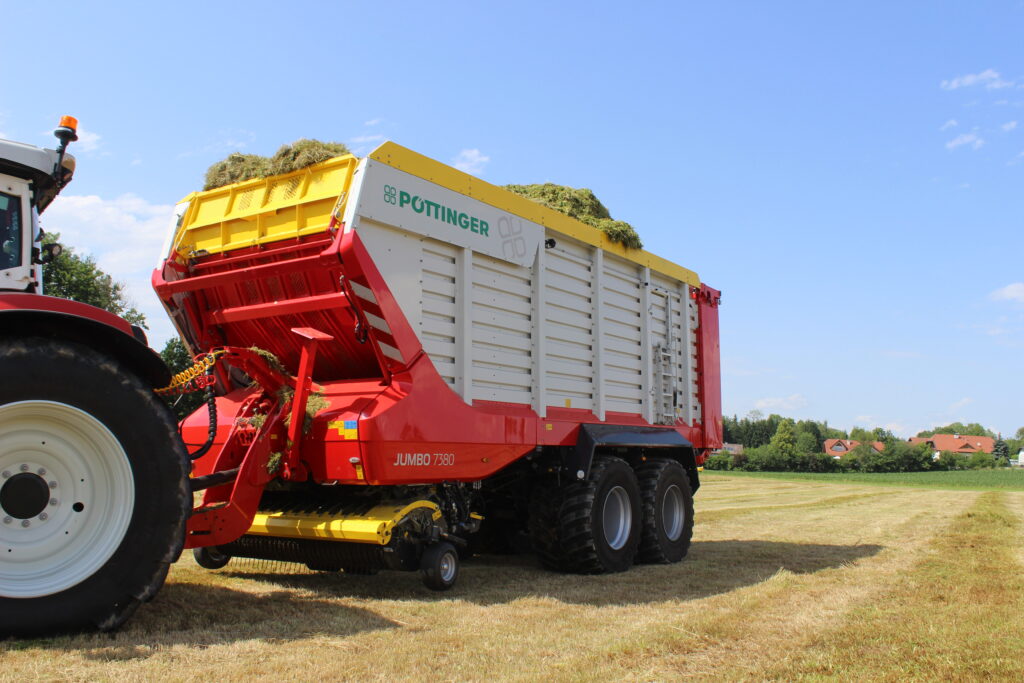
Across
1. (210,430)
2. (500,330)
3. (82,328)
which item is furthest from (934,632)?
(82,328)

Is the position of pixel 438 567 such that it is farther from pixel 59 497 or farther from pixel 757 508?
pixel 757 508

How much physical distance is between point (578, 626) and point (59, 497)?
119 inches

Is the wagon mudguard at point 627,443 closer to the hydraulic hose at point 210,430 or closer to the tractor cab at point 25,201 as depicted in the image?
the hydraulic hose at point 210,430

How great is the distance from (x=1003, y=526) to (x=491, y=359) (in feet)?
31.0

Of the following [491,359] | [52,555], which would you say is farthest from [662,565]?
[52,555]

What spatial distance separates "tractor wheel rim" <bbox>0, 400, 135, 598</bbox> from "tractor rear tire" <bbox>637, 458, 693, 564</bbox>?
567 centimetres

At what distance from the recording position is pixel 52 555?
3.91 metres

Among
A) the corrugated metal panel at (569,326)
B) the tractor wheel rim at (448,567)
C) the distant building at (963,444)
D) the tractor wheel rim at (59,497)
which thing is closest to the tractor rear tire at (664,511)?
the corrugated metal panel at (569,326)

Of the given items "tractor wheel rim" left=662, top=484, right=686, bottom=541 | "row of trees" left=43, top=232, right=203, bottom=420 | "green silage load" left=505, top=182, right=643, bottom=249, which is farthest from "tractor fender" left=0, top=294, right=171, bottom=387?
"row of trees" left=43, top=232, right=203, bottom=420

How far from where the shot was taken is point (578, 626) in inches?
200

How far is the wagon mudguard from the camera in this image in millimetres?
7539

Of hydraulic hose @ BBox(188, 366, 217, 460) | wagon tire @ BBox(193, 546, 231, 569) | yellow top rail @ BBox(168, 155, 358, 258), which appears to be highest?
yellow top rail @ BBox(168, 155, 358, 258)

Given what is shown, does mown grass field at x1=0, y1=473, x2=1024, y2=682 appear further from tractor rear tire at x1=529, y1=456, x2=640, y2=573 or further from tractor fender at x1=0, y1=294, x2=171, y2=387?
tractor fender at x1=0, y1=294, x2=171, y2=387

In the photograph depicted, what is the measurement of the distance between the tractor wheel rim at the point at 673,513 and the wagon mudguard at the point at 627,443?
49cm
